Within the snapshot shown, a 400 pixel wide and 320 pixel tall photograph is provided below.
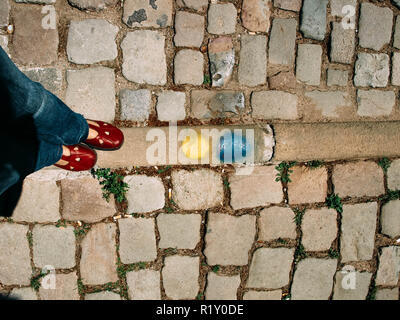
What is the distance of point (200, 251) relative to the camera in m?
2.90

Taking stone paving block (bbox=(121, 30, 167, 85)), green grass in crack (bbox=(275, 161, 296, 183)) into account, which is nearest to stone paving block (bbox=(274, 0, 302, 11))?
stone paving block (bbox=(121, 30, 167, 85))

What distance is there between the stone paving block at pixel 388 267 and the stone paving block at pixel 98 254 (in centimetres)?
239

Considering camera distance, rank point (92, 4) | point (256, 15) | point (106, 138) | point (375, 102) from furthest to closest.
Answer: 1. point (375, 102)
2. point (256, 15)
3. point (92, 4)
4. point (106, 138)

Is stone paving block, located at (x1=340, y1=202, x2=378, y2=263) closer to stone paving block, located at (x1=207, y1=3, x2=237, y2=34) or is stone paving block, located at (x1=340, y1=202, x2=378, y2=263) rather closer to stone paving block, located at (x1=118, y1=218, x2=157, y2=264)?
stone paving block, located at (x1=118, y1=218, x2=157, y2=264)

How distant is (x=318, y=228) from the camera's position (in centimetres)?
295

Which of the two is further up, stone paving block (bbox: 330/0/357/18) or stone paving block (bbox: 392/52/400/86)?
stone paving block (bbox: 330/0/357/18)

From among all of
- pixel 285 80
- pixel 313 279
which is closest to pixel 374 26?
pixel 285 80

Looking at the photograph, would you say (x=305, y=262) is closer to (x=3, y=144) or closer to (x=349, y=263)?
(x=349, y=263)

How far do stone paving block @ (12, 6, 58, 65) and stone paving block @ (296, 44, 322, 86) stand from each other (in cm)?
207

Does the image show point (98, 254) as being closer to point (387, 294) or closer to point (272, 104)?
point (272, 104)

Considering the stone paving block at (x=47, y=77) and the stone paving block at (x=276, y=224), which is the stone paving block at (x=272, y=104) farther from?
the stone paving block at (x=47, y=77)

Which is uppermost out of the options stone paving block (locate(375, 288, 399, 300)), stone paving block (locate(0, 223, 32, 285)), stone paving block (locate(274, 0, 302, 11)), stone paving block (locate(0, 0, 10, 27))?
stone paving block (locate(274, 0, 302, 11))

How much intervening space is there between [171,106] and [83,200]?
43.1 inches

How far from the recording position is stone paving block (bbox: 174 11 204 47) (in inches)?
110
